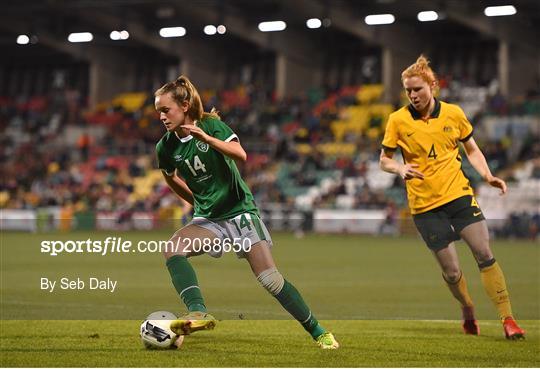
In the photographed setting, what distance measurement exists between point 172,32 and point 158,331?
40.1 metres

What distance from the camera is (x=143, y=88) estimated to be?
54.0m

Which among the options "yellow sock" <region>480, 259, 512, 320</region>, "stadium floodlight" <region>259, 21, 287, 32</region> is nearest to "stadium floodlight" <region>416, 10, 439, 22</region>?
"stadium floodlight" <region>259, 21, 287, 32</region>

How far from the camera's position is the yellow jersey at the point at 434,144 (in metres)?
9.30

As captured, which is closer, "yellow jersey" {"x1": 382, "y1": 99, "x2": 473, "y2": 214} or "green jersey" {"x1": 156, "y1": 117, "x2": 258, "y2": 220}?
"green jersey" {"x1": 156, "y1": 117, "x2": 258, "y2": 220}

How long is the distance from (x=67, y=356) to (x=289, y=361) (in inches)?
62.3

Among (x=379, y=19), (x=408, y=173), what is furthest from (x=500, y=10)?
(x=408, y=173)

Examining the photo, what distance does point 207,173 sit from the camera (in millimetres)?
8086

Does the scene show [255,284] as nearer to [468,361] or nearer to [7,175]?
[468,361]

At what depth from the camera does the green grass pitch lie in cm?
794

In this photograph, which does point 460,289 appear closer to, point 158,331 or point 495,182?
point 495,182

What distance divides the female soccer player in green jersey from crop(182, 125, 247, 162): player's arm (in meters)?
0.17

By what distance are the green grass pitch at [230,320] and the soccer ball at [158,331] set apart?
109mm

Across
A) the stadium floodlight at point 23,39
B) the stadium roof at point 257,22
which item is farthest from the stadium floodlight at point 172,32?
the stadium floodlight at point 23,39

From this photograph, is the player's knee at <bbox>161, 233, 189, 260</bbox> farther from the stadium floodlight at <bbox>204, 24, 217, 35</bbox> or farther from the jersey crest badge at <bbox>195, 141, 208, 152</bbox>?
the stadium floodlight at <bbox>204, 24, 217, 35</bbox>
